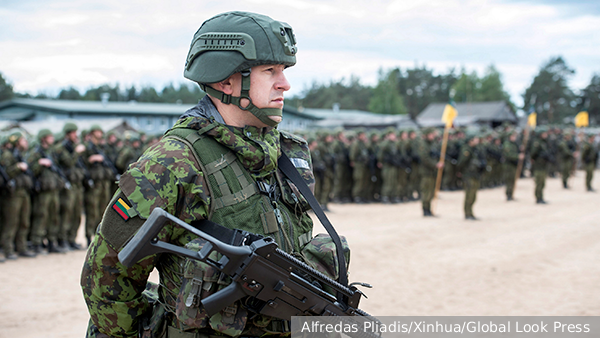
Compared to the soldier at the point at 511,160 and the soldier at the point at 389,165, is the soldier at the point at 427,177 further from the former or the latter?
the soldier at the point at 511,160

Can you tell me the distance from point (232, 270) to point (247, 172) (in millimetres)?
380

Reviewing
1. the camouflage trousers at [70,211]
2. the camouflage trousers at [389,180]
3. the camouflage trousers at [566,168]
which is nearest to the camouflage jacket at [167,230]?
the camouflage trousers at [70,211]

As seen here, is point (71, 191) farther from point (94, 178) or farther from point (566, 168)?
point (566, 168)

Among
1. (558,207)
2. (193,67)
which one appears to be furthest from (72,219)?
(558,207)

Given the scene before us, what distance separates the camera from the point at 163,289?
5.87 ft

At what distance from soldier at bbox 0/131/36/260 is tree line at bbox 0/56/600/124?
39.9 m

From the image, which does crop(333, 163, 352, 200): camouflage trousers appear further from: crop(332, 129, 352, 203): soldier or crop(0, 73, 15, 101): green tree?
crop(0, 73, 15, 101): green tree

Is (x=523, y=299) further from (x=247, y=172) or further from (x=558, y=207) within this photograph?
(x=558, y=207)

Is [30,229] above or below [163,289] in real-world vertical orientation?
below

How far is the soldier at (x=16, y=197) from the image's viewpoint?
7172mm

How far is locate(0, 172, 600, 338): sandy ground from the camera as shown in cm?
535

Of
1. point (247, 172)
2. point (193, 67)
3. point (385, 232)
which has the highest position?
point (193, 67)

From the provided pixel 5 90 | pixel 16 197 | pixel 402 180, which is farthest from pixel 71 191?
pixel 5 90

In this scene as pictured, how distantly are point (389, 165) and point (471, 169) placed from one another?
3.27 metres
